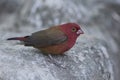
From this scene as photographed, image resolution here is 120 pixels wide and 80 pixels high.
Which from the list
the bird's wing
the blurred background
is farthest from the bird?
the blurred background

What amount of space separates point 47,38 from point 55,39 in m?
0.10

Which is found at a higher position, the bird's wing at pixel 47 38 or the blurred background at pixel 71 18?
the bird's wing at pixel 47 38

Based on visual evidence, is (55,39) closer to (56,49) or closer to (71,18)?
(56,49)

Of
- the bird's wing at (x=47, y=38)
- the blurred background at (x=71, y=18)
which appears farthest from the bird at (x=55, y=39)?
the blurred background at (x=71, y=18)

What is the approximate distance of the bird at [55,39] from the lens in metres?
5.68

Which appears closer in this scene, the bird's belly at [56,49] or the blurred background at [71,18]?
the bird's belly at [56,49]

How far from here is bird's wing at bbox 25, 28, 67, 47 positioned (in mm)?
5680

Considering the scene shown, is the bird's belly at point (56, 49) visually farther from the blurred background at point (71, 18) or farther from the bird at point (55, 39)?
the blurred background at point (71, 18)

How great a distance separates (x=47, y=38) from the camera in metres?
5.72

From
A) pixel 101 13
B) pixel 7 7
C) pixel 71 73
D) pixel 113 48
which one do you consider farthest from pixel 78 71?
pixel 7 7

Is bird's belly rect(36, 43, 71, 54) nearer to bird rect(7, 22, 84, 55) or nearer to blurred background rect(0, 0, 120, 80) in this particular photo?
bird rect(7, 22, 84, 55)

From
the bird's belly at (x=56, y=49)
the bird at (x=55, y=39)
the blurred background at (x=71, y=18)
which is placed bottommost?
the blurred background at (x=71, y=18)

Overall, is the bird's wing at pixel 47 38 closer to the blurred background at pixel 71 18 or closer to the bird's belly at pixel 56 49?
the bird's belly at pixel 56 49

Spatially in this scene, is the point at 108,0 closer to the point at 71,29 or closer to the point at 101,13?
the point at 101,13
